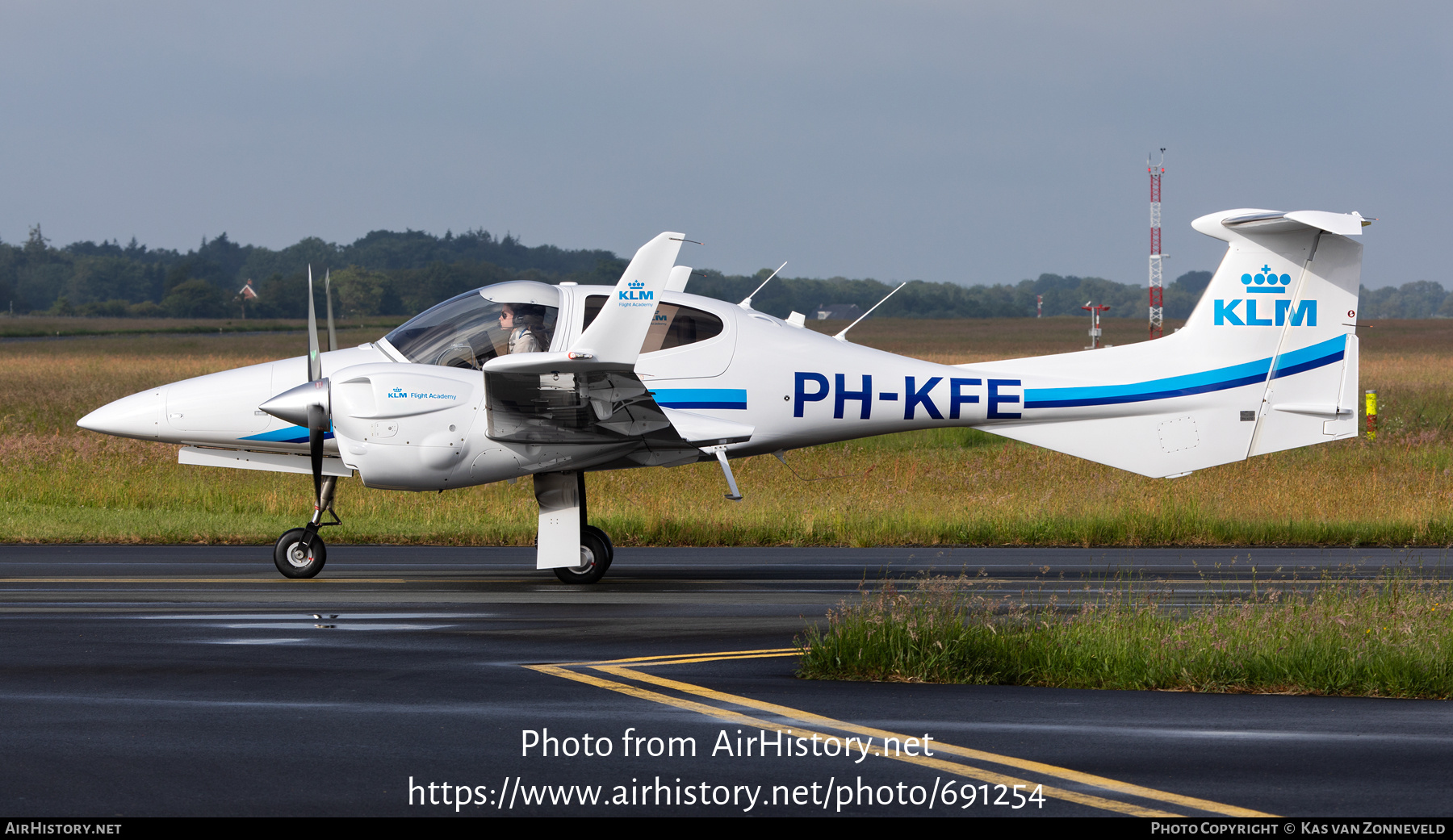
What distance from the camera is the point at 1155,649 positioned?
8.66 metres

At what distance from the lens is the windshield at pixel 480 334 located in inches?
518

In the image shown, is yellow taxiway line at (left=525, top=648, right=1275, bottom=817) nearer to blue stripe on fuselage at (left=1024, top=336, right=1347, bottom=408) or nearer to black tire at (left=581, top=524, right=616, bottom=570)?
black tire at (left=581, top=524, right=616, bottom=570)

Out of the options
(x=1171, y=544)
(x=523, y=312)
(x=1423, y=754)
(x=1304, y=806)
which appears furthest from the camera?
(x=1171, y=544)

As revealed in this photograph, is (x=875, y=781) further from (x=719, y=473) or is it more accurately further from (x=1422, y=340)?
(x=1422, y=340)

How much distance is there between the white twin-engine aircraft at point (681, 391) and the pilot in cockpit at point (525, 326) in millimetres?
17

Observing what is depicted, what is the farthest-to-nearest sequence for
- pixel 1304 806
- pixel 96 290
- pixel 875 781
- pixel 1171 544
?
pixel 96 290 < pixel 1171 544 < pixel 875 781 < pixel 1304 806

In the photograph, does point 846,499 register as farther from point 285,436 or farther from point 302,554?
point 302,554

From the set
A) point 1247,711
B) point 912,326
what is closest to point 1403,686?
point 1247,711

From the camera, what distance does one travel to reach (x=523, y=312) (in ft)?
43.4

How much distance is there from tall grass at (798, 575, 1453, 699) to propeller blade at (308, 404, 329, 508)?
18.0 feet

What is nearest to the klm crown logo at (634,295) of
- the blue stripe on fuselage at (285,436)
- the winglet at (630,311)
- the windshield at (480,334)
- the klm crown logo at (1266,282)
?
the winglet at (630,311)

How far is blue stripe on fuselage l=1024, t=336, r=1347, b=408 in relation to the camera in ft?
47.6

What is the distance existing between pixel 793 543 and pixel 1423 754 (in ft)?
36.1

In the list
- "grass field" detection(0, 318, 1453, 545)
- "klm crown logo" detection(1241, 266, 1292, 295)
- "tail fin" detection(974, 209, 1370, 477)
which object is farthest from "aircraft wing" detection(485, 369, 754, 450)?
"klm crown logo" detection(1241, 266, 1292, 295)
